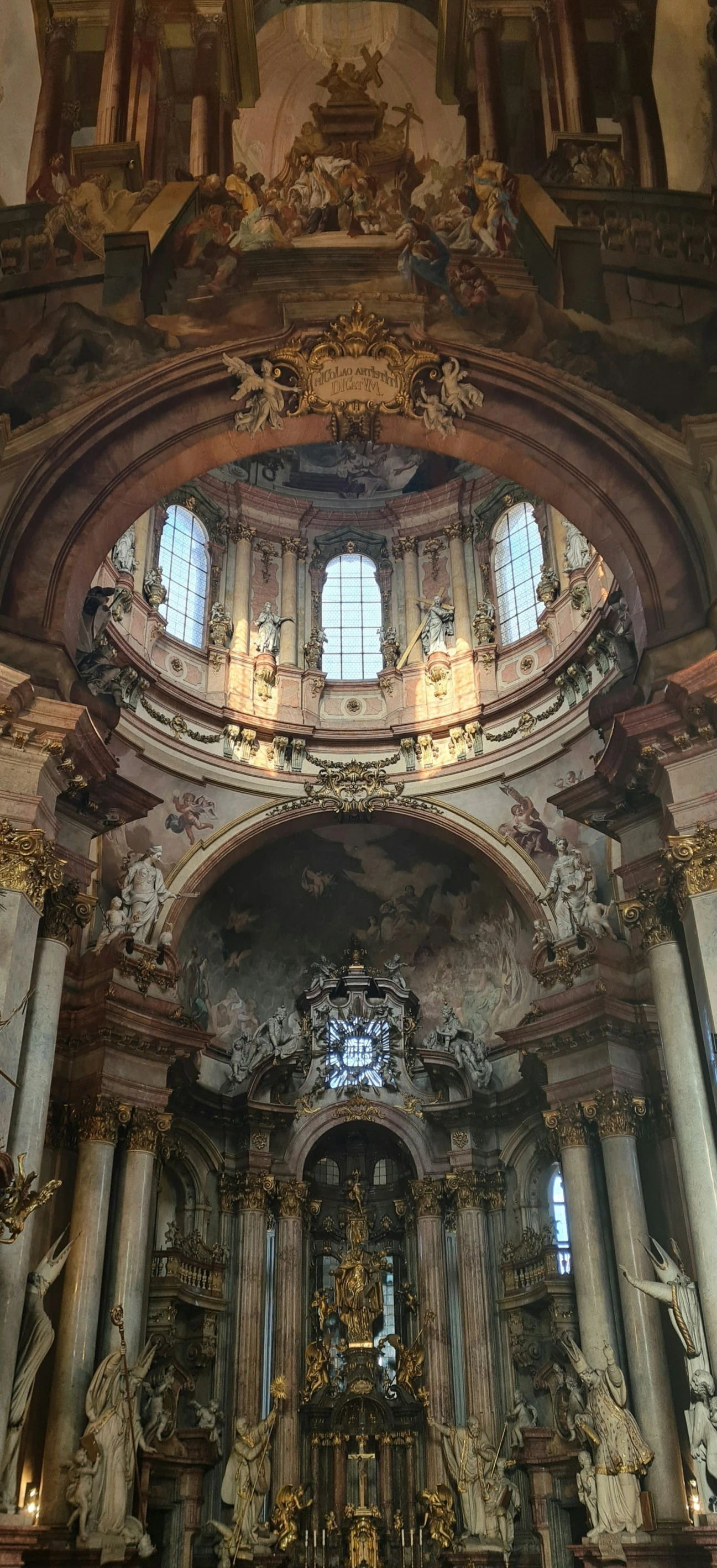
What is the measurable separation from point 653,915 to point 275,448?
819 centimetres

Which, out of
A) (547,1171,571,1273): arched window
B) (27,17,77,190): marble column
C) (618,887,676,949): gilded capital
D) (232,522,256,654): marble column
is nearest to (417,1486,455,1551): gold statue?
(547,1171,571,1273): arched window

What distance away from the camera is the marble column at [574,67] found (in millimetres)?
17062

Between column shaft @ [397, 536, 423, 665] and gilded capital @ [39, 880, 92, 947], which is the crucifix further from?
column shaft @ [397, 536, 423, 665]

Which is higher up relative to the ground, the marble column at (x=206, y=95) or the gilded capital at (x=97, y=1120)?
the marble column at (x=206, y=95)

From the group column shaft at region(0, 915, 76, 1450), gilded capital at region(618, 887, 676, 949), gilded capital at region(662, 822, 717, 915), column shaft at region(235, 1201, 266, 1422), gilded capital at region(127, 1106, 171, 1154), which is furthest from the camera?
column shaft at region(235, 1201, 266, 1422)

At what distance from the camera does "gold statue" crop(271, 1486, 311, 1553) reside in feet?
71.1

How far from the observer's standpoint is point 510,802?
24.9m

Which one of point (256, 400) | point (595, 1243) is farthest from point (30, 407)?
point (595, 1243)

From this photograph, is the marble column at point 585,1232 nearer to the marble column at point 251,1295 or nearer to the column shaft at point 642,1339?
the column shaft at point 642,1339

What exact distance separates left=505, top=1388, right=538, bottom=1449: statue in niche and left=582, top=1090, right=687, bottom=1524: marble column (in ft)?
14.8

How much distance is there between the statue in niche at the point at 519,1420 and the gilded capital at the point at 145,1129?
751 cm

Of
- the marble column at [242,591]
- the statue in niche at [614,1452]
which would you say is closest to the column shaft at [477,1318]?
the statue in niche at [614,1452]

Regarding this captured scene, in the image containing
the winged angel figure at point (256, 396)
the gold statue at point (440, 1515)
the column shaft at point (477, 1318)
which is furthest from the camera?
the column shaft at point (477, 1318)

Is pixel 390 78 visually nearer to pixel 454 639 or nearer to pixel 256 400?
pixel 256 400
